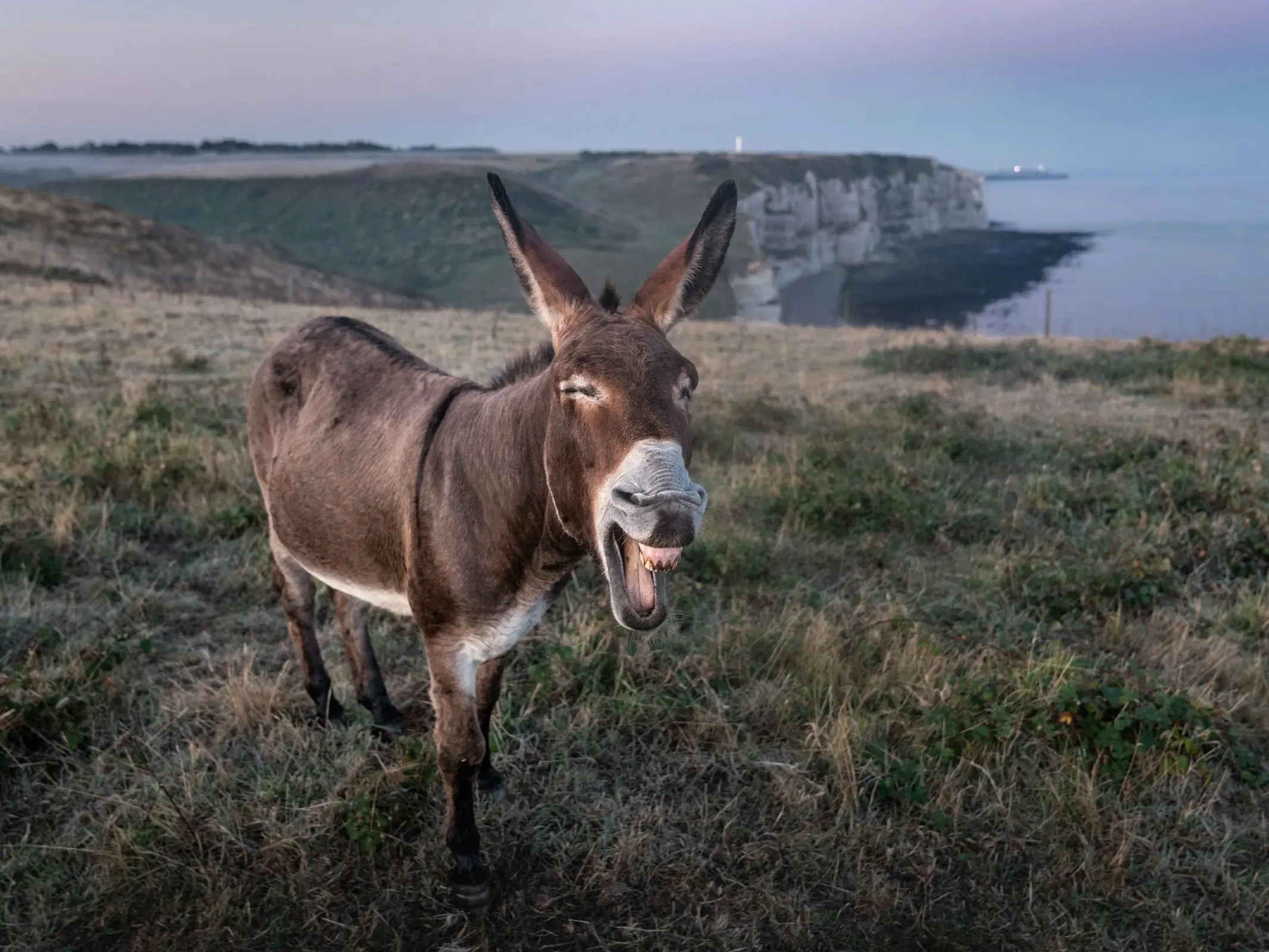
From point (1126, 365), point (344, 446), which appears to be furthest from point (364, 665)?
point (1126, 365)

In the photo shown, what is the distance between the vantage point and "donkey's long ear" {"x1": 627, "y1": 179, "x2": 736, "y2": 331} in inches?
102

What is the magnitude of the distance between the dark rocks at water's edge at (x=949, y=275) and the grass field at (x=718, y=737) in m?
46.6

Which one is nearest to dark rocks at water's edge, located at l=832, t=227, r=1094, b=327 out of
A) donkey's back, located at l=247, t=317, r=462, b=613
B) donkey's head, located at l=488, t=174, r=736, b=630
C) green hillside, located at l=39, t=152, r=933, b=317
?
green hillside, located at l=39, t=152, r=933, b=317

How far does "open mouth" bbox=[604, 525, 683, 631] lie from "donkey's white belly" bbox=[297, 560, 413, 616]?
50.0 inches

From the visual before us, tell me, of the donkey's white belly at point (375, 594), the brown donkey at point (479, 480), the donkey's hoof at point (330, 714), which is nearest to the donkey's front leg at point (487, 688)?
the brown donkey at point (479, 480)

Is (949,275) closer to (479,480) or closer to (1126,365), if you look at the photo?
(1126,365)

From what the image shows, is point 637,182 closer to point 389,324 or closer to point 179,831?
point 389,324

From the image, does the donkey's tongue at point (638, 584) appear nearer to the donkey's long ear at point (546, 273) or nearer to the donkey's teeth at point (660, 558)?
the donkey's teeth at point (660, 558)

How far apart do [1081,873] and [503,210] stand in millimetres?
3366

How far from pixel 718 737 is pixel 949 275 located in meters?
87.7

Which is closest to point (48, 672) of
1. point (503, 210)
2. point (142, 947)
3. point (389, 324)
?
point (142, 947)

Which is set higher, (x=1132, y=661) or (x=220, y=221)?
(x=220, y=221)

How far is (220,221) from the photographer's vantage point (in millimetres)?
92500

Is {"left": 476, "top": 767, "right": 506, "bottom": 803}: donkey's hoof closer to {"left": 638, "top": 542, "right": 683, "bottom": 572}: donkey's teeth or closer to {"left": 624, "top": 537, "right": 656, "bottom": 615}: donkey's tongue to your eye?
{"left": 624, "top": 537, "right": 656, "bottom": 615}: donkey's tongue
